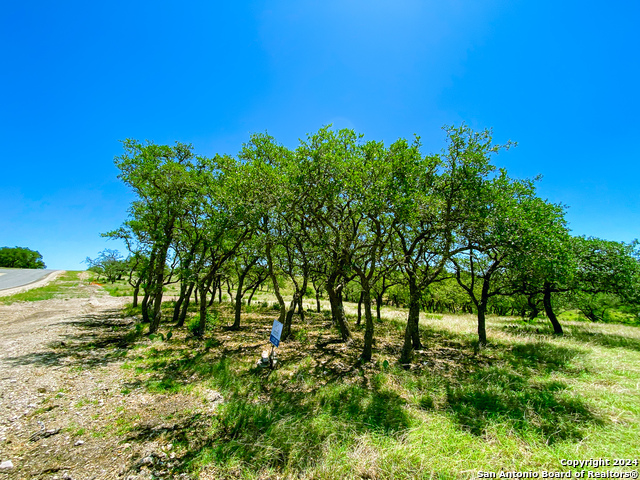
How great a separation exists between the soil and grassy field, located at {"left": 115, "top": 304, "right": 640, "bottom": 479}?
1.98 ft

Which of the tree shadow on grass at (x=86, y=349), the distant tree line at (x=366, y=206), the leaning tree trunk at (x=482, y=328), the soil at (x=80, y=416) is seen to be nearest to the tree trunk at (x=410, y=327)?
the distant tree line at (x=366, y=206)

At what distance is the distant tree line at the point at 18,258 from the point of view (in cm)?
9044

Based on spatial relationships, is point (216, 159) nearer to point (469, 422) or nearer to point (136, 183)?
point (136, 183)

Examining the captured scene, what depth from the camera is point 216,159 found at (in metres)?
14.3

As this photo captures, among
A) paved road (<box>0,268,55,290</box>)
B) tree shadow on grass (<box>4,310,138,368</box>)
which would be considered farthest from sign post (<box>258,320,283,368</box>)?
paved road (<box>0,268,55,290</box>)

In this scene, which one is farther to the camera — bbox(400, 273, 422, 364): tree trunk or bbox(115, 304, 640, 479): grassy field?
bbox(400, 273, 422, 364): tree trunk

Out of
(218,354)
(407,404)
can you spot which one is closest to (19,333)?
(218,354)

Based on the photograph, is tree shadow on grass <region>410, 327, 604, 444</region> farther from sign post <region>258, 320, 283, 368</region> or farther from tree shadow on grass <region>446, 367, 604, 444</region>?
sign post <region>258, 320, 283, 368</region>

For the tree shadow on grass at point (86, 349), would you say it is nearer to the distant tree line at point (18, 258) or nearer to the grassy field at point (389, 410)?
the grassy field at point (389, 410)

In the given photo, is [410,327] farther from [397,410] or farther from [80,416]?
[80,416]

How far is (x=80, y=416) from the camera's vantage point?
22.1 feet

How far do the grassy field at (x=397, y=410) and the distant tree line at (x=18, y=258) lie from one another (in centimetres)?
13189

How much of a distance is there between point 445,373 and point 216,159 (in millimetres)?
16132

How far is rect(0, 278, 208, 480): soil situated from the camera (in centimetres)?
503
